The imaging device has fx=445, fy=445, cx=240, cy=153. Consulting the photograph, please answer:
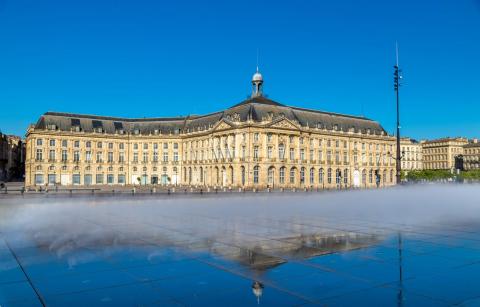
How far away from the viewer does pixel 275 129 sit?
282ft

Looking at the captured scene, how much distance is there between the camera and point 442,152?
165250 mm

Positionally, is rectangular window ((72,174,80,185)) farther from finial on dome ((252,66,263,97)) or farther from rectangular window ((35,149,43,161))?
finial on dome ((252,66,263,97))

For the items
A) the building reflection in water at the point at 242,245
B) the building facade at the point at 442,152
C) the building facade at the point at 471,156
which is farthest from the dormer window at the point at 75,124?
the building facade at the point at 471,156

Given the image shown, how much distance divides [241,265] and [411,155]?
164m

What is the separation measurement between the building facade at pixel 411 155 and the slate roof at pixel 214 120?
51171 mm

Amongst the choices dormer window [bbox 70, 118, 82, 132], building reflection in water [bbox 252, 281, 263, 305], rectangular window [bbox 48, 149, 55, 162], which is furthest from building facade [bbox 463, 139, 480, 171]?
building reflection in water [bbox 252, 281, 263, 305]

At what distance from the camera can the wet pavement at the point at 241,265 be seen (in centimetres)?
816

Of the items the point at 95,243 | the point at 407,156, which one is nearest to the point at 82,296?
the point at 95,243

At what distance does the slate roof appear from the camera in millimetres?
87812

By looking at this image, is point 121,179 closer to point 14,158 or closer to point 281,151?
point 281,151

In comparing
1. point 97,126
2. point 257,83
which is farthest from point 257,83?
point 97,126

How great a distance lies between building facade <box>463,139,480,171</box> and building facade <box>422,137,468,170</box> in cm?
201

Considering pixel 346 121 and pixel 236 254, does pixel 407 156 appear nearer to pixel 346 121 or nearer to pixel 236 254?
pixel 346 121

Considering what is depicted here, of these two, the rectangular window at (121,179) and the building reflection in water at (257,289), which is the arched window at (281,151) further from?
the building reflection in water at (257,289)
